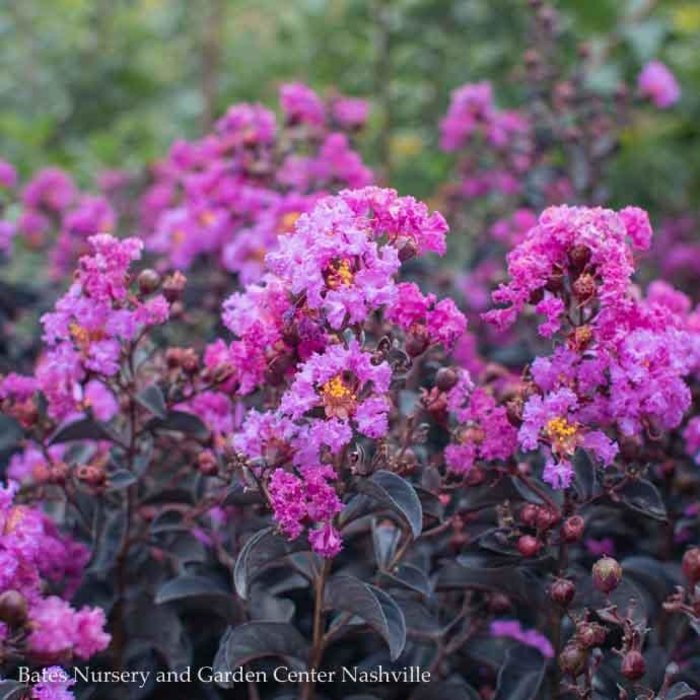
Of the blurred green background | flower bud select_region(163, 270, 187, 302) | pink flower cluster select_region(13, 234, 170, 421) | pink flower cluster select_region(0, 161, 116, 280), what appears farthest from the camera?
the blurred green background

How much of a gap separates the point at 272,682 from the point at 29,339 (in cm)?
107

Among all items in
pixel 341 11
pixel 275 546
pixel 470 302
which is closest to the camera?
pixel 275 546

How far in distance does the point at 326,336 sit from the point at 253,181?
1.05m

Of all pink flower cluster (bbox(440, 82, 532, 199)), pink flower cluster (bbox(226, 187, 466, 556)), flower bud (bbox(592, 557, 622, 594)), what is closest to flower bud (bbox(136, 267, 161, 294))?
pink flower cluster (bbox(226, 187, 466, 556))

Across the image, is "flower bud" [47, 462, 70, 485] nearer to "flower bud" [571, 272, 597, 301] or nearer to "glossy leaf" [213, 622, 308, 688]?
"glossy leaf" [213, 622, 308, 688]

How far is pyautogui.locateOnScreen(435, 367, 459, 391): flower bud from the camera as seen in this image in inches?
56.1

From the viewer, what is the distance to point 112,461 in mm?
1688

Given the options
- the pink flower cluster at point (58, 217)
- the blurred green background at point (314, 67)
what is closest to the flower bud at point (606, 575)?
the pink flower cluster at point (58, 217)

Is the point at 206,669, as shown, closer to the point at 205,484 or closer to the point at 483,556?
the point at 205,484

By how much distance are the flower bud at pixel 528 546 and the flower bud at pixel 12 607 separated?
58 centimetres

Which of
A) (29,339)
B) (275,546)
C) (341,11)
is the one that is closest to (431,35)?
(341,11)

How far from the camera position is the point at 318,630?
1432 mm

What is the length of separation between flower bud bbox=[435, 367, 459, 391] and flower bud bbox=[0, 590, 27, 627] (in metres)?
0.56

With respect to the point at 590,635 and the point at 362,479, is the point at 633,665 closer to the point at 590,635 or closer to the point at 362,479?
the point at 590,635
